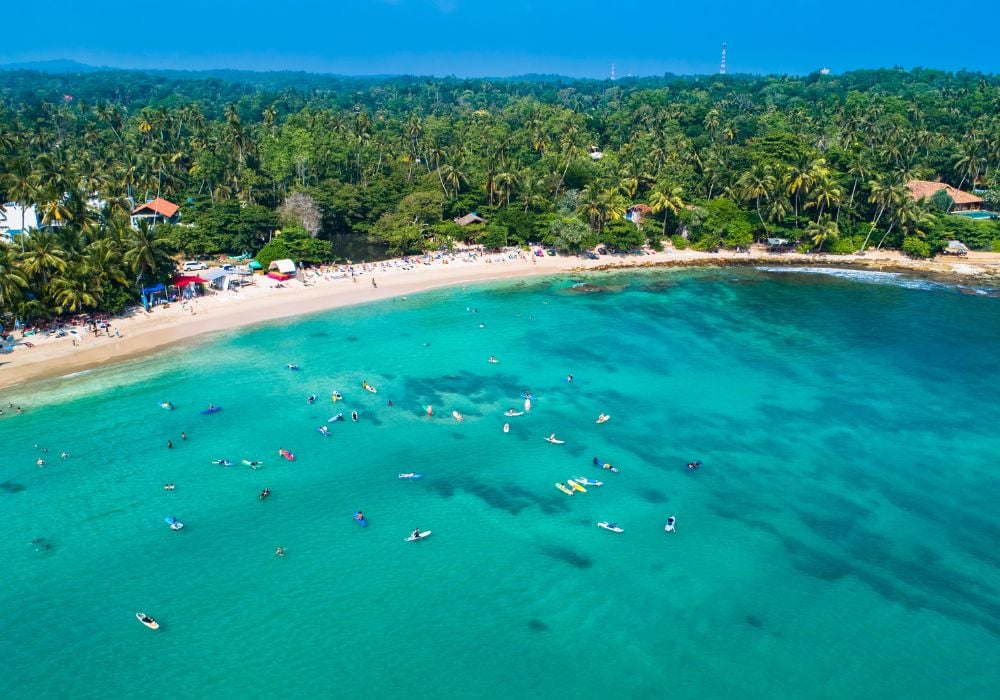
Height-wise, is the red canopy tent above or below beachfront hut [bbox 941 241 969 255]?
below

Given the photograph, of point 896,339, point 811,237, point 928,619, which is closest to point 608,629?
point 928,619

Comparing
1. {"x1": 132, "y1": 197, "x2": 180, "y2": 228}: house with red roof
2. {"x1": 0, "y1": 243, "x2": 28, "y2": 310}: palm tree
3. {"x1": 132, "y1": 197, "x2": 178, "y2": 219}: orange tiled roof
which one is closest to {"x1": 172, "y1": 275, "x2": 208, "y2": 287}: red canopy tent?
{"x1": 0, "y1": 243, "x2": 28, "y2": 310}: palm tree

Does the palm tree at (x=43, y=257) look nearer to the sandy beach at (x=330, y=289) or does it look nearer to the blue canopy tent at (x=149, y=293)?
the sandy beach at (x=330, y=289)

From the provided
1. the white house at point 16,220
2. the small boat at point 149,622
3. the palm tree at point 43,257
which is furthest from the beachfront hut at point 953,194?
the white house at point 16,220

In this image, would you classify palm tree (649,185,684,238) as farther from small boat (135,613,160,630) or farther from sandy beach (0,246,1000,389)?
small boat (135,613,160,630)

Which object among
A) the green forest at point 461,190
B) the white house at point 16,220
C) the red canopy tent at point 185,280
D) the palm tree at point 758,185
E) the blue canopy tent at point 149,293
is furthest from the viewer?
the palm tree at point 758,185

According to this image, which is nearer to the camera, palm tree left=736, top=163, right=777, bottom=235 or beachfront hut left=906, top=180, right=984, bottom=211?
palm tree left=736, top=163, right=777, bottom=235

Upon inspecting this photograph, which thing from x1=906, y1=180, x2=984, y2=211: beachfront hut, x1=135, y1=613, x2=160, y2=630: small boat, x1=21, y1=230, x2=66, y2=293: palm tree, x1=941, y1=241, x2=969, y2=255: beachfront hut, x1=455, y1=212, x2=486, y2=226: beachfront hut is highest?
x1=906, y1=180, x2=984, y2=211: beachfront hut
